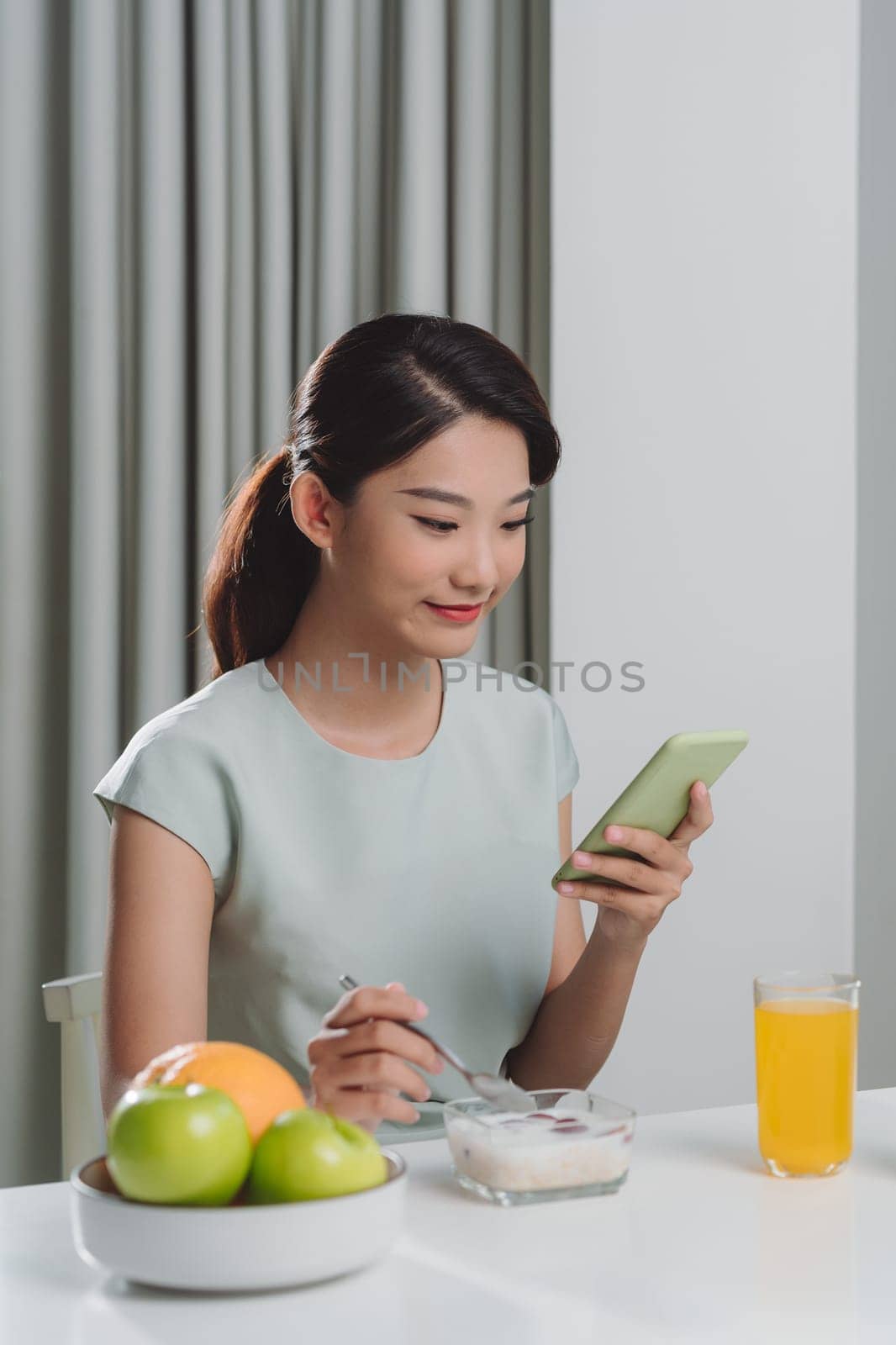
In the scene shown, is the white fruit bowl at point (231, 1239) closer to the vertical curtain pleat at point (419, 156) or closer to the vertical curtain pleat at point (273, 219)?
the vertical curtain pleat at point (273, 219)

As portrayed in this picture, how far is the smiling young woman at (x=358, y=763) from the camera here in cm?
123

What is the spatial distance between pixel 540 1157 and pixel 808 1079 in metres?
0.18

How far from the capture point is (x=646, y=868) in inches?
43.6

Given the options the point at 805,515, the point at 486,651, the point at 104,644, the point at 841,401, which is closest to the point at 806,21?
the point at 841,401

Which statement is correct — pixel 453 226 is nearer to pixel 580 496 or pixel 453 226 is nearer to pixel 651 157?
pixel 651 157

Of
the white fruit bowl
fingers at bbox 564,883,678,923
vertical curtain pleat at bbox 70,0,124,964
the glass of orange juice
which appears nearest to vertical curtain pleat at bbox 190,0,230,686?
vertical curtain pleat at bbox 70,0,124,964

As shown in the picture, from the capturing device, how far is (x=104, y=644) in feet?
6.48

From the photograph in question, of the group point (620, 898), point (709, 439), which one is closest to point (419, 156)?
point (709, 439)

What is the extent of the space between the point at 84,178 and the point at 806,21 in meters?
1.15

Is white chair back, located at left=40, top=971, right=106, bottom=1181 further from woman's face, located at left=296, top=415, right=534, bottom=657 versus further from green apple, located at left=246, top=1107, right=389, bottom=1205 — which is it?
green apple, located at left=246, top=1107, right=389, bottom=1205

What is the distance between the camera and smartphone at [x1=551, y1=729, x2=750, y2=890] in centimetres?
99

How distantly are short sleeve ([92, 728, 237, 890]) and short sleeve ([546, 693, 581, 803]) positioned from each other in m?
0.38

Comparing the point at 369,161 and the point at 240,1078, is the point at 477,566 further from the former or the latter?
the point at 369,161

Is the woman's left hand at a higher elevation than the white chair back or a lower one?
higher
